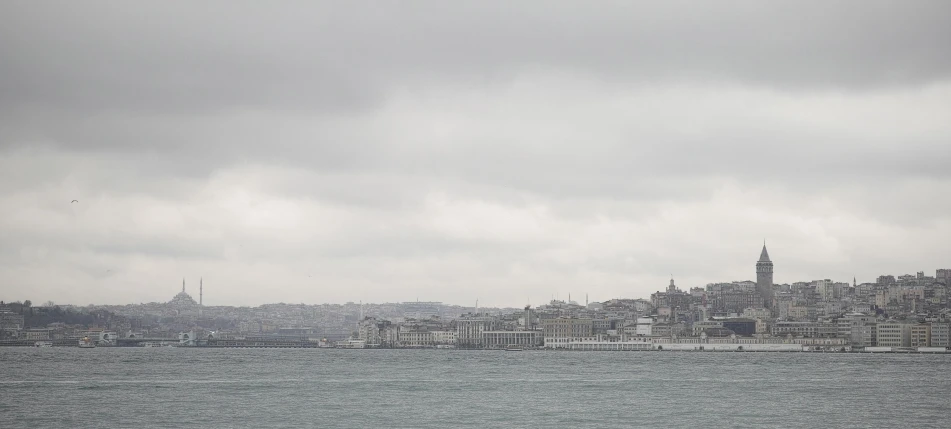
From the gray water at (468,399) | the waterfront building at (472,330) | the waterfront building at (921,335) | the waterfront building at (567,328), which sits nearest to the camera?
the gray water at (468,399)

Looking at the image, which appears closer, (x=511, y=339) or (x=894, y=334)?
(x=894, y=334)

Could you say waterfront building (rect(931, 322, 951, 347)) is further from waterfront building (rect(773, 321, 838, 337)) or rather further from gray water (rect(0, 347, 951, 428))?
gray water (rect(0, 347, 951, 428))

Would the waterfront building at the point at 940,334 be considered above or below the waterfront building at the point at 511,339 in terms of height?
above

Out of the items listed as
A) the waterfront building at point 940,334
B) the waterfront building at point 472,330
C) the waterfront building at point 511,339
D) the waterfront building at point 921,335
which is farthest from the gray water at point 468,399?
the waterfront building at point 472,330

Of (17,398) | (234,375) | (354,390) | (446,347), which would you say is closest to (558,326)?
(446,347)

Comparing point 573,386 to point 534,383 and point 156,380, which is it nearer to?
point 534,383

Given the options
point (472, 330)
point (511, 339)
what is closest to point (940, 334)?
point (511, 339)

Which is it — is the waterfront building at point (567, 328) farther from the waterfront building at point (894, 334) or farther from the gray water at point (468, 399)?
the gray water at point (468, 399)

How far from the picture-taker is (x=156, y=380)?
67.4m

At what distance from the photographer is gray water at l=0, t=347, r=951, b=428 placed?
4416cm

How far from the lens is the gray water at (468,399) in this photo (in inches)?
1738

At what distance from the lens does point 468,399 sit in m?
54.6

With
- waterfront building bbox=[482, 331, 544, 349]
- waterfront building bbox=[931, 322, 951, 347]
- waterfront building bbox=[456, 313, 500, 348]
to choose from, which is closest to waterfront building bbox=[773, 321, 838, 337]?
waterfront building bbox=[931, 322, 951, 347]

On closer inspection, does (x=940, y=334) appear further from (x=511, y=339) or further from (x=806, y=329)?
(x=511, y=339)
